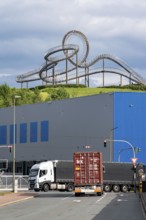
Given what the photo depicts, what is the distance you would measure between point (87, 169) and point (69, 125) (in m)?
54.7

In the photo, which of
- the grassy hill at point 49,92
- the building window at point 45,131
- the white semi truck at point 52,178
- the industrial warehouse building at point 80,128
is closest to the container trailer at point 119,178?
the white semi truck at point 52,178

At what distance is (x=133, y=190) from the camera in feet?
218

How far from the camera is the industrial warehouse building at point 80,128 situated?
97.0 metres

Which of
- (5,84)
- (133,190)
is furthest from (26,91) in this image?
(133,190)

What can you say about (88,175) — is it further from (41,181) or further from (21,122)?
(21,122)

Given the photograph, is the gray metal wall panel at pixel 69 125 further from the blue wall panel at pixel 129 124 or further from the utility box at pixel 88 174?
the utility box at pixel 88 174

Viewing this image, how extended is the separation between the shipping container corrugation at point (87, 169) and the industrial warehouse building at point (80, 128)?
37858 millimetres

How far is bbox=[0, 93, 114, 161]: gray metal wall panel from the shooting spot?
9862 centimetres

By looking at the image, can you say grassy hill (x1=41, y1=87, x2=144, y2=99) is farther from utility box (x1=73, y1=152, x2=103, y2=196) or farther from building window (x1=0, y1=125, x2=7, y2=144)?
utility box (x1=73, y1=152, x2=103, y2=196)

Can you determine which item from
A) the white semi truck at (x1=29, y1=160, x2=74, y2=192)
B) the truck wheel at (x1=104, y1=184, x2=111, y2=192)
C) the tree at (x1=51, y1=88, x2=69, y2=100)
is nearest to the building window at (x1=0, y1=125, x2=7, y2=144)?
the tree at (x1=51, y1=88, x2=69, y2=100)

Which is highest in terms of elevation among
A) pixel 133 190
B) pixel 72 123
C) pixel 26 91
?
pixel 26 91

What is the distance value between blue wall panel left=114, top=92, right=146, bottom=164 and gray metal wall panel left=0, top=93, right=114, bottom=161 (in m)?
1.31

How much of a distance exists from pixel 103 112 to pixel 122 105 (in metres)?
3.43

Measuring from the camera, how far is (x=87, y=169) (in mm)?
50281
